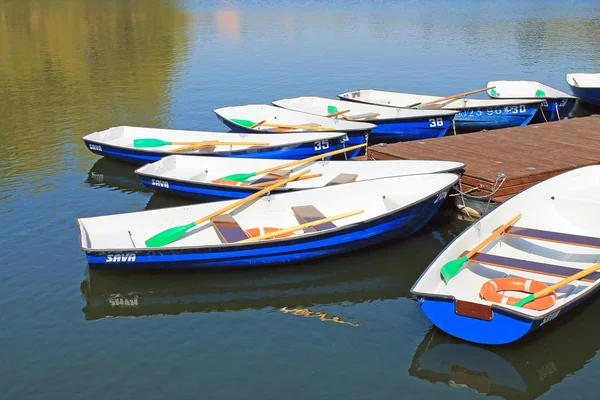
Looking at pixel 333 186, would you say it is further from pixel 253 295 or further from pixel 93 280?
pixel 93 280

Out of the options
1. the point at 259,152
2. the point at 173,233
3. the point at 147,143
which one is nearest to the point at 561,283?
the point at 173,233

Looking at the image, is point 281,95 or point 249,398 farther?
point 281,95

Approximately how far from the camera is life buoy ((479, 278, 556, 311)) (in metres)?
11.5

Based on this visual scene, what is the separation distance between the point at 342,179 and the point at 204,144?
5956 millimetres

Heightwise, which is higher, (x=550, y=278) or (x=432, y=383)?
(x=550, y=278)

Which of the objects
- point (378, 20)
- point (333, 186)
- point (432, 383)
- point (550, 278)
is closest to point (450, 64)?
point (378, 20)

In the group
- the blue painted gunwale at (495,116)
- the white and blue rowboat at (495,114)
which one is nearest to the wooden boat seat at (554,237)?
the white and blue rowboat at (495,114)

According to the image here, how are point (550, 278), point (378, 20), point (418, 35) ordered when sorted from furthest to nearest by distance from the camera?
1. point (378, 20)
2. point (418, 35)
3. point (550, 278)

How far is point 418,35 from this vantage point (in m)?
54.5

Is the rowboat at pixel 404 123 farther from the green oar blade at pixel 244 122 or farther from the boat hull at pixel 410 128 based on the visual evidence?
the green oar blade at pixel 244 122

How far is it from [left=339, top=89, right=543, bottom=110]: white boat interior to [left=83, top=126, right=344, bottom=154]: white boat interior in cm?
739

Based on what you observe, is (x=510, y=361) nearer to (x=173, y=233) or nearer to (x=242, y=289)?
(x=242, y=289)

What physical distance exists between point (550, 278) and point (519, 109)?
49.7ft

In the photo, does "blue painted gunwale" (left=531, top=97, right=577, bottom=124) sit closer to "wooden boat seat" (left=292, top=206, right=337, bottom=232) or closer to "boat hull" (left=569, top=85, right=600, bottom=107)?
"boat hull" (left=569, top=85, right=600, bottom=107)
